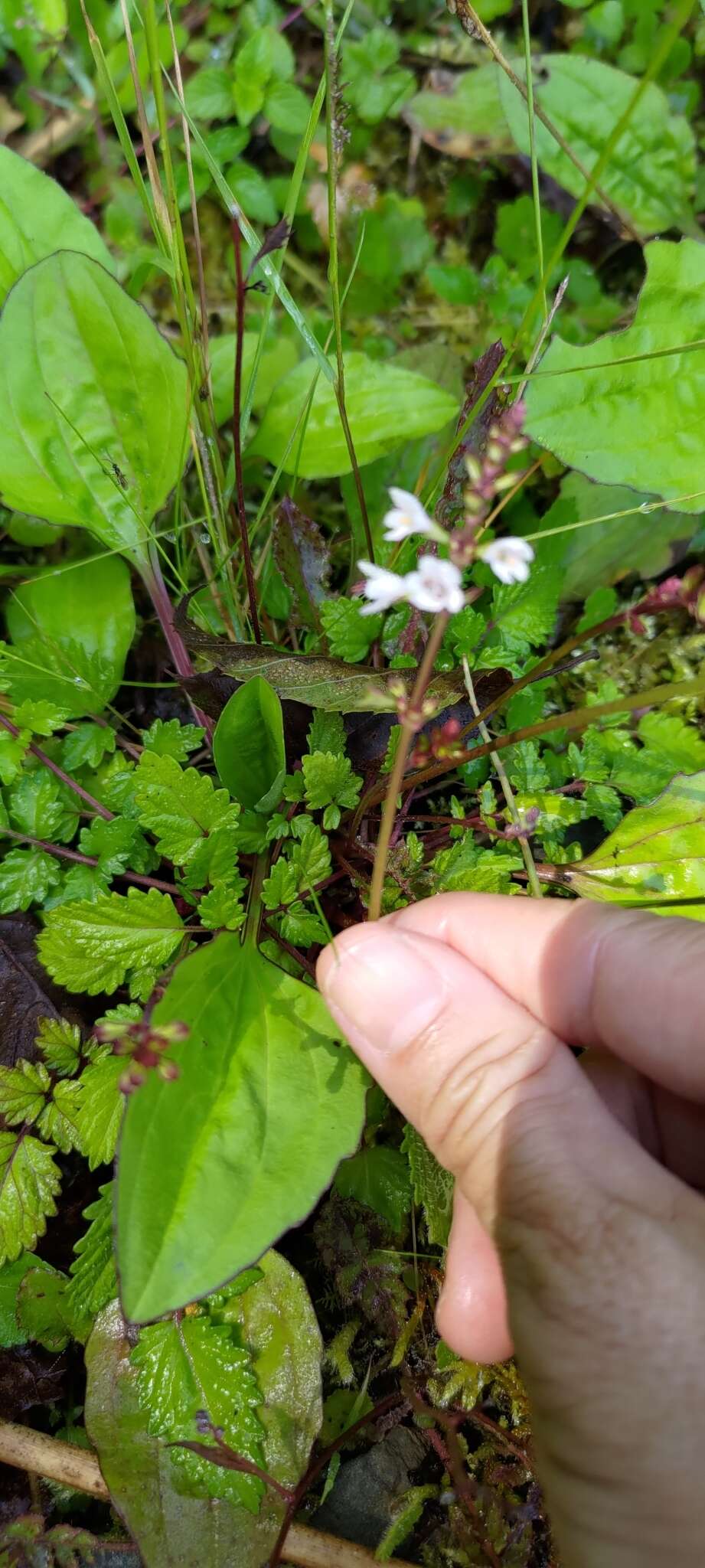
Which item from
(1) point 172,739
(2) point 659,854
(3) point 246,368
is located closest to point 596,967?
(2) point 659,854

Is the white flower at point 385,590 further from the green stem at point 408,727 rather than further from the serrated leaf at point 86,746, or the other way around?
the serrated leaf at point 86,746

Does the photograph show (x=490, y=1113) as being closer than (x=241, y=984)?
Yes

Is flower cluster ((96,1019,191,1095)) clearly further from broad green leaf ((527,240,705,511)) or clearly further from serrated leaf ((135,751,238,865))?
broad green leaf ((527,240,705,511))

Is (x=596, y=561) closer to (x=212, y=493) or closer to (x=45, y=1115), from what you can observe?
(x=212, y=493)

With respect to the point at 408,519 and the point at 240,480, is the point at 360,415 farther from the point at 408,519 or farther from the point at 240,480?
the point at 408,519

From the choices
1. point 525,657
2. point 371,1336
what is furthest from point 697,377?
point 371,1336

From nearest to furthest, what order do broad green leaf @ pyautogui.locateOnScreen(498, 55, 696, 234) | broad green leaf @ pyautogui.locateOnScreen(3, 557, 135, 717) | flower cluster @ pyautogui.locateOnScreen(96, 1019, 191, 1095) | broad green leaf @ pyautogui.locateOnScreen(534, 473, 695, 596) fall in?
flower cluster @ pyautogui.locateOnScreen(96, 1019, 191, 1095) → broad green leaf @ pyautogui.locateOnScreen(3, 557, 135, 717) → broad green leaf @ pyautogui.locateOnScreen(534, 473, 695, 596) → broad green leaf @ pyautogui.locateOnScreen(498, 55, 696, 234)

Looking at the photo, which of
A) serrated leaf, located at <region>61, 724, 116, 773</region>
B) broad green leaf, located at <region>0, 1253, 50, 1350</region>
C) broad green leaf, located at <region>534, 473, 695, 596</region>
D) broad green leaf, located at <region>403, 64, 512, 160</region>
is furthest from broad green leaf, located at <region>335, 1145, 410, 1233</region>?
broad green leaf, located at <region>403, 64, 512, 160</region>
